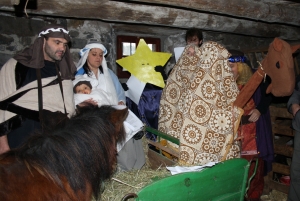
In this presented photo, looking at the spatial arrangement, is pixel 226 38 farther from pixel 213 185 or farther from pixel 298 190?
pixel 213 185

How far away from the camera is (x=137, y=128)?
224cm

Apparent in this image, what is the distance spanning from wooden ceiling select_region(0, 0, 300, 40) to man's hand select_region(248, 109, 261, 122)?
4.13ft

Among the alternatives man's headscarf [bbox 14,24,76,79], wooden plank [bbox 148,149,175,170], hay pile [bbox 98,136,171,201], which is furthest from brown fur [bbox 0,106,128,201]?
wooden plank [bbox 148,149,175,170]

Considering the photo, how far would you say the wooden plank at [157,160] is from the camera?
7.77ft

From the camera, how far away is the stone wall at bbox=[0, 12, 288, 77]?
3.18 meters

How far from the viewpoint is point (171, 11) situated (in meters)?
A: 3.18

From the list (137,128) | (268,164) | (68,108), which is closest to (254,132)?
(268,164)

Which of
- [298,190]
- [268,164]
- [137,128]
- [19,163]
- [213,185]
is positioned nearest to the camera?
[19,163]

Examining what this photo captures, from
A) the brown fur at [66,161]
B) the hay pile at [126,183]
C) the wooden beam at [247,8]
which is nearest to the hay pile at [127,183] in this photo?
the hay pile at [126,183]

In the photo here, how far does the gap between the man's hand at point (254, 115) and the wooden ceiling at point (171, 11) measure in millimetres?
1258

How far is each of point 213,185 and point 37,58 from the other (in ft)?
6.02

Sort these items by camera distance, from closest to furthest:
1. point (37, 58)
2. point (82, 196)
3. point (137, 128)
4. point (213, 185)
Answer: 1. point (82, 196)
2. point (213, 185)
3. point (37, 58)
4. point (137, 128)

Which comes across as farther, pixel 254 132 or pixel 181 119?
pixel 254 132

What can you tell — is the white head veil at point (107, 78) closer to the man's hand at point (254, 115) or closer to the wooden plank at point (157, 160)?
the wooden plank at point (157, 160)
